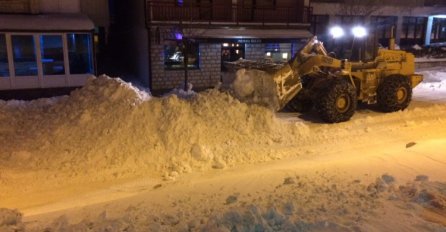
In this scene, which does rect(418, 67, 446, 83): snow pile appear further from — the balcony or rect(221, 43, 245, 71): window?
rect(221, 43, 245, 71): window

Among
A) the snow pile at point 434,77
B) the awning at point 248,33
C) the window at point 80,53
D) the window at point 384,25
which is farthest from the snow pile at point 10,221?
the window at point 384,25

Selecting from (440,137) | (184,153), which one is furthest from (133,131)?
(440,137)

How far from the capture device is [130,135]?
8.52 m

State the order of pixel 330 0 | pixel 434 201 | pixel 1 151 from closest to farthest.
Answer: pixel 434 201 → pixel 1 151 → pixel 330 0

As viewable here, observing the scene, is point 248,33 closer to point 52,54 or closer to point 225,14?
point 225,14

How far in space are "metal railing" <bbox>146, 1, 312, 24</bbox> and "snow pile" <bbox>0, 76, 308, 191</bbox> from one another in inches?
348

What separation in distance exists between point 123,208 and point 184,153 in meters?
2.20

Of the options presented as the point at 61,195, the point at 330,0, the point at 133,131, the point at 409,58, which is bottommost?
the point at 61,195

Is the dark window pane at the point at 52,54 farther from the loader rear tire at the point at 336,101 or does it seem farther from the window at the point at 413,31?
the window at the point at 413,31

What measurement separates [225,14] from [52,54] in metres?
8.07

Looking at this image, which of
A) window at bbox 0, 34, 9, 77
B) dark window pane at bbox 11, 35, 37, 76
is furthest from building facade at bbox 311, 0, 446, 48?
window at bbox 0, 34, 9, 77

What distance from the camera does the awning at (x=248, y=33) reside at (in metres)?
17.9

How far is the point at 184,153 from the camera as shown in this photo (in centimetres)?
839

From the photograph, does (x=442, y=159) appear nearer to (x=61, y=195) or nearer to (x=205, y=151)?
(x=205, y=151)
